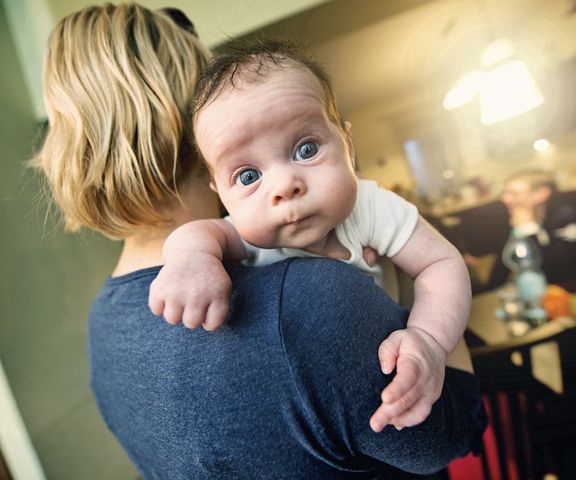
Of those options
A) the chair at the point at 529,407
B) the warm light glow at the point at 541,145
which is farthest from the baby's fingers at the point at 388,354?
the warm light glow at the point at 541,145

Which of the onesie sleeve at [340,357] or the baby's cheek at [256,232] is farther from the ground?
the baby's cheek at [256,232]

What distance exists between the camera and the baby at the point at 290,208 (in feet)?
1.19

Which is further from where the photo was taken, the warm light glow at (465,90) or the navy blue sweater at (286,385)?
the warm light glow at (465,90)

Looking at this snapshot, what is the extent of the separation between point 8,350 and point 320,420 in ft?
2.78

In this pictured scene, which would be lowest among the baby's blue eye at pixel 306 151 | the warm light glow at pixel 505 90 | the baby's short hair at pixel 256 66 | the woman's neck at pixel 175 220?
the warm light glow at pixel 505 90

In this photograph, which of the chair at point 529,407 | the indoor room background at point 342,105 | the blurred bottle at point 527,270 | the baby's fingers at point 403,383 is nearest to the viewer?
the baby's fingers at point 403,383

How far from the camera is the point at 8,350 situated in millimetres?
861

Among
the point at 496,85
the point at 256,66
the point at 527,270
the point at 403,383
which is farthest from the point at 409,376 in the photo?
the point at 527,270

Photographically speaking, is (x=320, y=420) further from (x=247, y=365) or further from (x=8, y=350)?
(x=8, y=350)

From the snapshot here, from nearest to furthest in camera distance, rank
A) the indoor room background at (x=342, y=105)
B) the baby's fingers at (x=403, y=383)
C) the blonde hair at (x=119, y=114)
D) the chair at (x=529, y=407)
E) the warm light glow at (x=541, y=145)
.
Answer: the baby's fingers at (x=403, y=383) → the blonde hair at (x=119, y=114) → the indoor room background at (x=342, y=105) → the chair at (x=529, y=407) → the warm light glow at (x=541, y=145)

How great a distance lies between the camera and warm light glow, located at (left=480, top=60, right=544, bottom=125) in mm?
970

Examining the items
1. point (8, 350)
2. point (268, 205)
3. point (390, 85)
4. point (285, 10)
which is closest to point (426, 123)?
point (390, 85)

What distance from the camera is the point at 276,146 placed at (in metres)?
0.37

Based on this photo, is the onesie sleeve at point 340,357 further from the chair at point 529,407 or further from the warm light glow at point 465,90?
the warm light glow at point 465,90
